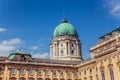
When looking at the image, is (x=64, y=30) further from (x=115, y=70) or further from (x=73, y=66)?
(x=115, y=70)

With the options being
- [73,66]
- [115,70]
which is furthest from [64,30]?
[115,70]

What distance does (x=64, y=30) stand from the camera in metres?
119

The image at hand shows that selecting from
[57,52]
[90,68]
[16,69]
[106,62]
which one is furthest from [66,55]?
[106,62]

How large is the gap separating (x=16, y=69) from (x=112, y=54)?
116ft

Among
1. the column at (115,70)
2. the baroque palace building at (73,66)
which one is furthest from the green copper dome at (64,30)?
the column at (115,70)

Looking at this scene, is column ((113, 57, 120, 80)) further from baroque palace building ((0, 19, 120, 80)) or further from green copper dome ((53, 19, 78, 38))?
green copper dome ((53, 19, 78, 38))

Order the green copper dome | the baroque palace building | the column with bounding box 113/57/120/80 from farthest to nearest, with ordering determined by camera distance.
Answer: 1. the green copper dome
2. the baroque palace building
3. the column with bounding box 113/57/120/80

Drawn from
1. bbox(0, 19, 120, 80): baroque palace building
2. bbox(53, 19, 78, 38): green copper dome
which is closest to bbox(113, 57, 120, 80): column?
bbox(0, 19, 120, 80): baroque palace building

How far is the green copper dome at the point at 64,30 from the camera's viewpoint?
118562 millimetres

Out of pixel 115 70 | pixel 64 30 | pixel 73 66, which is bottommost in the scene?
pixel 115 70

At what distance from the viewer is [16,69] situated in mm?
86125

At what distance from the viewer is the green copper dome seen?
119m

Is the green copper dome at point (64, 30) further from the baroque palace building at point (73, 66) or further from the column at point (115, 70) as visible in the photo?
the column at point (115, 70)

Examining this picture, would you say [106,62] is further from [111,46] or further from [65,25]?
[65,25]
